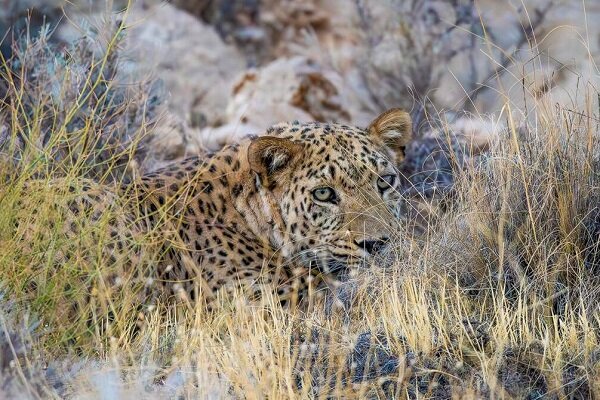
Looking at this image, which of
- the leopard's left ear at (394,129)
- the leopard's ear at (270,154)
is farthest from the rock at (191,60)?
the leopard's ear at (270,154)

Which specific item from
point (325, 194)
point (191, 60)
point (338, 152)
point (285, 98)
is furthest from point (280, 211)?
point (191, 60)

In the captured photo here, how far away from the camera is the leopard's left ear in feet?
23.9

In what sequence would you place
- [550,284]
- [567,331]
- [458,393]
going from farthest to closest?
[550,284], [567,331], [458,393]

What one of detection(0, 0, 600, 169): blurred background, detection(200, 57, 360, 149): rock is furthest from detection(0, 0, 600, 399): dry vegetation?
detection(200, 57, 360, 149): rock

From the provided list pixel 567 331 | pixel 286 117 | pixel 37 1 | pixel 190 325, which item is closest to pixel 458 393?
pixel 567 331

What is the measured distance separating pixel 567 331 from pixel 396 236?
134cm

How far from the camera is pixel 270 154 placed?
6820 millimetres

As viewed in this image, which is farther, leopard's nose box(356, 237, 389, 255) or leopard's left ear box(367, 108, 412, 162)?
leopard's left ear box(367, 108, 412, 162)

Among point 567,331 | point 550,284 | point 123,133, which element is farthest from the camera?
point 123,133

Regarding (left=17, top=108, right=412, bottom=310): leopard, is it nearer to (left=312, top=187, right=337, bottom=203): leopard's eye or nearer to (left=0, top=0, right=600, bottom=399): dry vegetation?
(left=312, top=187, right=337, bottom=203): leopard's eye

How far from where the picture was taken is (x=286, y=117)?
12055mm

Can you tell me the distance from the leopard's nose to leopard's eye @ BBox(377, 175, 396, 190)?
39 cm

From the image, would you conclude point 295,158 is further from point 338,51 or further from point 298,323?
point 338,51

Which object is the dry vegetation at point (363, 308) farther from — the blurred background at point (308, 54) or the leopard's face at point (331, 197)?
the blurred background at point (308, 54)
